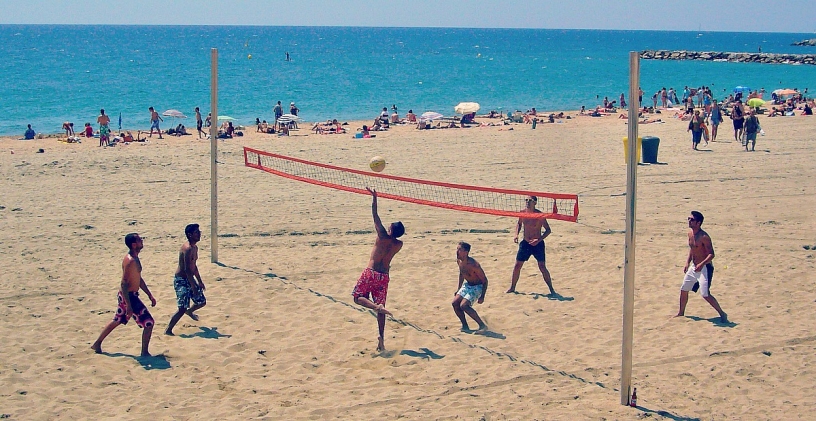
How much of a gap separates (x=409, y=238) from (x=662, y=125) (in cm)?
1899

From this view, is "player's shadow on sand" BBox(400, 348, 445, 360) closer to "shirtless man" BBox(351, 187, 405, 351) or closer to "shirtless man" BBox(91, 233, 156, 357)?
"shirtless man" BBox(351, 187, 405, 351)

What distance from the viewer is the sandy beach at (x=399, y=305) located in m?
7.98

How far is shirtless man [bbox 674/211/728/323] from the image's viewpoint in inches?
384

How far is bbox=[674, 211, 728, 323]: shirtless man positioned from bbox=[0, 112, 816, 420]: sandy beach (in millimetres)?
379

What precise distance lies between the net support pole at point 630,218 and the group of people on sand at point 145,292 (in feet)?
14.9

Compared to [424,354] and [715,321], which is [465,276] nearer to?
[424,354]

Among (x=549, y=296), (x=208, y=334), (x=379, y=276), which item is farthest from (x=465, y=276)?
(x=208, y=334)

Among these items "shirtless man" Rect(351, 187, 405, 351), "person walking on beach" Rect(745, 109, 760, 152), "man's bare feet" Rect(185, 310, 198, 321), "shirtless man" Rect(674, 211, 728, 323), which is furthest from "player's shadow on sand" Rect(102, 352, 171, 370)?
"person walking on beach" Rect(745, 109, 760, 152)

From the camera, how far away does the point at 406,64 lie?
9625cm

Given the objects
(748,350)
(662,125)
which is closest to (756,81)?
(662,125)

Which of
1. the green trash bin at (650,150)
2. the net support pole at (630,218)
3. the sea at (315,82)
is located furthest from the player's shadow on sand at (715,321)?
the sea at (315,82)

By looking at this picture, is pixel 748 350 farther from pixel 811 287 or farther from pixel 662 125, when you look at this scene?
pixel 662 125

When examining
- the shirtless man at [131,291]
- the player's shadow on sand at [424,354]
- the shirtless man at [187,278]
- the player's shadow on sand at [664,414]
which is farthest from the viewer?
the shirtless man at [187,278]

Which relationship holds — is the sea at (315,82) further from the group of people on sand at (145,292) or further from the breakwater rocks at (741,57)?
the group of people on sand at (145,292)
